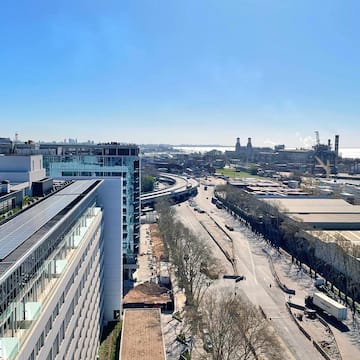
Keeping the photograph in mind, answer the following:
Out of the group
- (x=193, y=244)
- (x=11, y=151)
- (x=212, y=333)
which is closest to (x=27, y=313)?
(x=212, y=333)

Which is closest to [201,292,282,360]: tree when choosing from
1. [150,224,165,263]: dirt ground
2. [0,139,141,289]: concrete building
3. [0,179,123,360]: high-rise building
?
[0,179,123,360]: high-rise building

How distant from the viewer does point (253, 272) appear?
131 ft

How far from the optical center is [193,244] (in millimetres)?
39062

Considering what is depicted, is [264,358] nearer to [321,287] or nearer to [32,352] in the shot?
[321,287]

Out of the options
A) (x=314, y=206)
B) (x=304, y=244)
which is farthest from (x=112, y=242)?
(x=314, y=206)

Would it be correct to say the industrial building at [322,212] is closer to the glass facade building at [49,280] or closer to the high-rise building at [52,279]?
the high-rise building at [52,279]

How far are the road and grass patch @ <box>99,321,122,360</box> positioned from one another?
10.8 metres

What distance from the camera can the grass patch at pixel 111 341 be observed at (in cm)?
2377

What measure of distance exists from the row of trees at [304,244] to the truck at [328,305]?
134 inches

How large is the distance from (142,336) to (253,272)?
17.6 meters

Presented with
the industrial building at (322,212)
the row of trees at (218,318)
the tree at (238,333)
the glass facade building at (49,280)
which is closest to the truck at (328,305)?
the row of trees at (218,318)

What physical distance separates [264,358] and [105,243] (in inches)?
480

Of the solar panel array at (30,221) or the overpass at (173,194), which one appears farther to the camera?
the overpass at (173,194)

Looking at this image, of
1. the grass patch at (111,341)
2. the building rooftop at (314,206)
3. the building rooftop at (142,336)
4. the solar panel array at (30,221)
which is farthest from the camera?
the building rooftop at (314,206)
